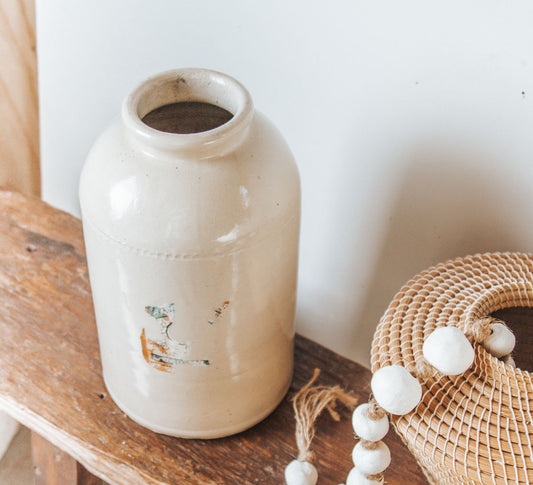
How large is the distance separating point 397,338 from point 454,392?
2.4 inches

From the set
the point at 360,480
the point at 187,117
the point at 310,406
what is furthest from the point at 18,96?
the point at 360,480

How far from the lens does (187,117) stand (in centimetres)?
56

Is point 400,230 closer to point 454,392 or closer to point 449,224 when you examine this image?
point 449,224

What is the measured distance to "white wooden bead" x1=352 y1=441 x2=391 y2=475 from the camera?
1.72 feet

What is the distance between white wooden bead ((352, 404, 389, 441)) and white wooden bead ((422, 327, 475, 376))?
0.06 metres

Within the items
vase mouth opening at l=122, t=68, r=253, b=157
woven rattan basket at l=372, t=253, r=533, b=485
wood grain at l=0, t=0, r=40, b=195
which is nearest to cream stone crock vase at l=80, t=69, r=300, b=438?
vase mouth opening at l=122, t=68, r=253, b=157

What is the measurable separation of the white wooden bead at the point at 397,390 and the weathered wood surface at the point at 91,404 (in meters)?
0.18

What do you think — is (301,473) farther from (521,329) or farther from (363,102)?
(363,102)

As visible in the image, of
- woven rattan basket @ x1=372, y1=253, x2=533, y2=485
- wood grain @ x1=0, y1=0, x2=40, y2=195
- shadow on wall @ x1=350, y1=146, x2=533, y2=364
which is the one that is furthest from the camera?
wood grain @ x1=0, y1=0, x2=40, y2=195

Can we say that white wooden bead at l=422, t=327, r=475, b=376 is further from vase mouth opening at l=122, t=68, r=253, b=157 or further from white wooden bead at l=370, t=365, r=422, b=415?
vase mouth opening at l=122, t=68, r=253, b=157

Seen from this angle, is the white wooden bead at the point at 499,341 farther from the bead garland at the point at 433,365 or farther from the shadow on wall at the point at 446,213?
the shadow on wall at the point at 446,213

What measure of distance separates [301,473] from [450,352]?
0.21m

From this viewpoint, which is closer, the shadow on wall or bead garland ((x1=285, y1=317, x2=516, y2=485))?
bead garland ((x1=285, y1=317, x2=516, y2=485))

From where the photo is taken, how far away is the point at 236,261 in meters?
0.51
